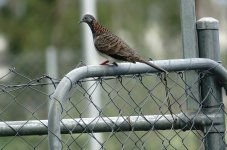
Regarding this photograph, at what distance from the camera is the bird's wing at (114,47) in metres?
6.24

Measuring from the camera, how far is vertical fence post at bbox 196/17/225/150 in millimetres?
5824

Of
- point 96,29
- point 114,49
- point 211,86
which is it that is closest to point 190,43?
point 211,86

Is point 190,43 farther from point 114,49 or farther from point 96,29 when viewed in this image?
point 96,29

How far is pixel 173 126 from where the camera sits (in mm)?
5750

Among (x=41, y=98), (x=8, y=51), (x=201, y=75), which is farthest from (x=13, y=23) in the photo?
(x=201, y=75)

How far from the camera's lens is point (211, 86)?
5867 millimetres

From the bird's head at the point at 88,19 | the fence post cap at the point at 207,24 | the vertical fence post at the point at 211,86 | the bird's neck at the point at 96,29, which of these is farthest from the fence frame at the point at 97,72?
the bird's head at the point at 88,19

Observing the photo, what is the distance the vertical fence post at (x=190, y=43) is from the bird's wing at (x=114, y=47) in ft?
1.52

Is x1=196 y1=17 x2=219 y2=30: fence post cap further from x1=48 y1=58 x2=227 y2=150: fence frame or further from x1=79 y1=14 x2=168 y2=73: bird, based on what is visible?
x1=79 y1=14 x2=168 y2=73: bird

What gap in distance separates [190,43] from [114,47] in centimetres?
72

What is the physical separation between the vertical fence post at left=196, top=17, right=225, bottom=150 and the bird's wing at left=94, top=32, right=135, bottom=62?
529 millimetres

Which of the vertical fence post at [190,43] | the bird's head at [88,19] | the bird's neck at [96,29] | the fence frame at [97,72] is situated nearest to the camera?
the fence frame at [97,72]

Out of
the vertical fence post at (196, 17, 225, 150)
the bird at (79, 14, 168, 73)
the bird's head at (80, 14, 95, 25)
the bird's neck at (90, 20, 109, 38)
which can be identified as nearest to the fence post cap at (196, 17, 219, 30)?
the vertical fence post at (196, 17, 225, 150)

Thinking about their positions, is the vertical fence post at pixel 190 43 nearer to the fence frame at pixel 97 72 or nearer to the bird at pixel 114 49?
the fence frame at pixel 97 72
